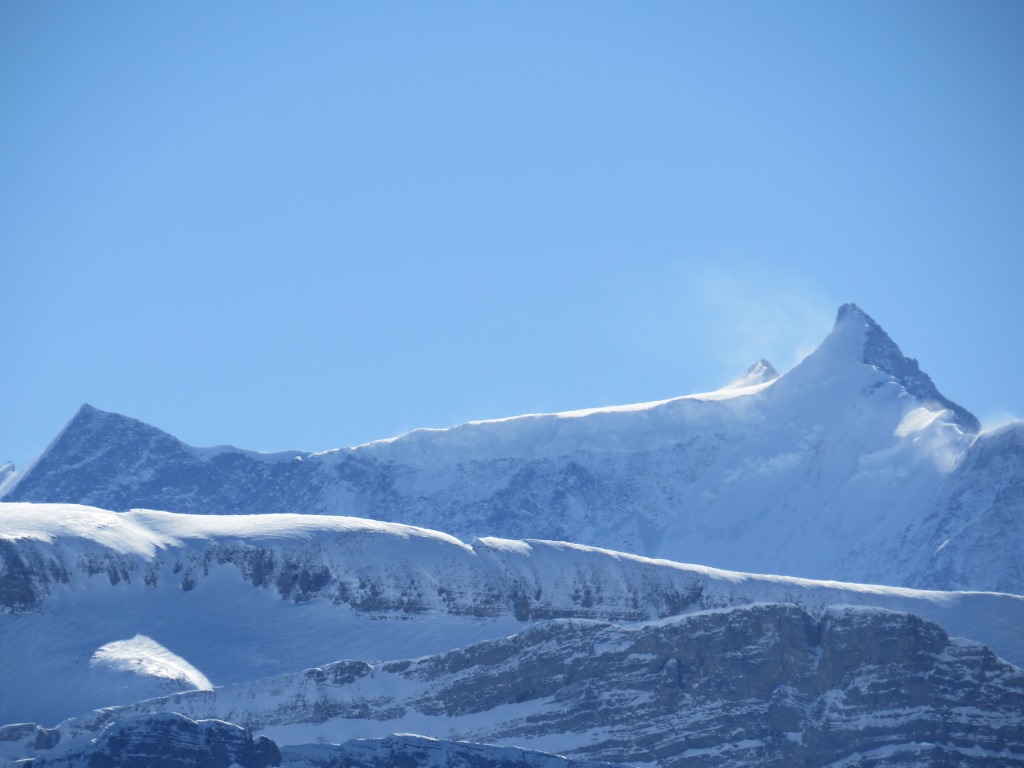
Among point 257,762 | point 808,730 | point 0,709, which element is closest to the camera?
point 257,762

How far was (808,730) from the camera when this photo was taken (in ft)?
600

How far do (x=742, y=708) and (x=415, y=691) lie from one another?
2625 cm

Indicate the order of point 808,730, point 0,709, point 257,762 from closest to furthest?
1. point 257,762
2. point 808,730
3. point 0,709

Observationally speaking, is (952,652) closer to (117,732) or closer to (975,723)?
(975,723)

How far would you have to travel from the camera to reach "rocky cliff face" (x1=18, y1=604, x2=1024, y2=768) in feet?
597

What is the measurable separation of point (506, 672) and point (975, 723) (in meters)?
37.6

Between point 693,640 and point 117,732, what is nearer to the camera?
point 117,732

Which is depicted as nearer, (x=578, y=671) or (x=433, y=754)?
(x=433, y=754)

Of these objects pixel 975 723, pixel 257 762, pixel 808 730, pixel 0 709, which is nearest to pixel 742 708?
pixel 808 730

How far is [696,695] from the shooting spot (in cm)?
18825

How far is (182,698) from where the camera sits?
18862 centimetres

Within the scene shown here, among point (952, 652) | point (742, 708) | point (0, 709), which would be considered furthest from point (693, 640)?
point (0, 709)

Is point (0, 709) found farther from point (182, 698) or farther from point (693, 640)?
point (693, 640)

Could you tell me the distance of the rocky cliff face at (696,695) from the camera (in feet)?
597
